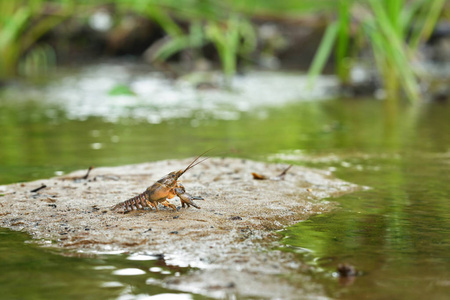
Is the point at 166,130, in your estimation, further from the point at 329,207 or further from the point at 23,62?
the point at 23,62

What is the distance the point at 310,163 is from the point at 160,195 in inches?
59.2

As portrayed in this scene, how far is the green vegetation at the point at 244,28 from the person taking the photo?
6.86m

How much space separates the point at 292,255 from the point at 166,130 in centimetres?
327

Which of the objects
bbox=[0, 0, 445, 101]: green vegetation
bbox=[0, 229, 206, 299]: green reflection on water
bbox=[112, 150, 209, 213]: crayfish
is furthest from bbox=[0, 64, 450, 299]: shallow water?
bbox=[0, 0, 445, 101]: green vegetation

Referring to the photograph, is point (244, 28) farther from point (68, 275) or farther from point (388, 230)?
point (68, 275)

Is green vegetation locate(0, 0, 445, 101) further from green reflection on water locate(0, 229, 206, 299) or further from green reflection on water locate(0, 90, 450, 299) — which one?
green reflection on water locate(0, 229, 206, 299)

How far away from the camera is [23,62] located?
467 inches

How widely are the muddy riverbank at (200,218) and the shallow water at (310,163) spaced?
3.5 inches

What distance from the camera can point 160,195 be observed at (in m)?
2.45

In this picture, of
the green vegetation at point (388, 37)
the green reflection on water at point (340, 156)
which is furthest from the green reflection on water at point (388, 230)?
the green vegetation at point (388, 37)

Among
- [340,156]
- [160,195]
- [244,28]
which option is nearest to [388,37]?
[340,156]

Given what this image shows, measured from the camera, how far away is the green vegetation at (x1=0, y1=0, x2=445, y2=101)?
686 centimetres

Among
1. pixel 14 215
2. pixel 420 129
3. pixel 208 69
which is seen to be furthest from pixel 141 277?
pixel 208 69

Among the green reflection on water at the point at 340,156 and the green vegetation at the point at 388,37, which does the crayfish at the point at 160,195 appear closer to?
the green reflection on water at the point at 340,156
